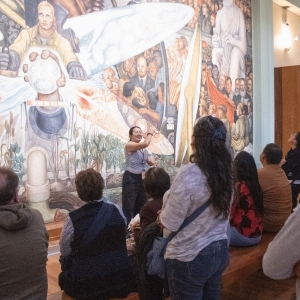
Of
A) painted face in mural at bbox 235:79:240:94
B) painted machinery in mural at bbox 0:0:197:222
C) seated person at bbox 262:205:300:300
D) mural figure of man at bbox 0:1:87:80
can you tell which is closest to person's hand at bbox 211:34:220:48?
painted face in mural at bbox 235:79:240:94

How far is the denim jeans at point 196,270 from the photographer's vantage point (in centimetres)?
222

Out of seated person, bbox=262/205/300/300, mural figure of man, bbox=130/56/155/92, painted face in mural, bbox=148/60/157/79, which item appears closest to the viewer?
seated person, bbox=262/205/300/300

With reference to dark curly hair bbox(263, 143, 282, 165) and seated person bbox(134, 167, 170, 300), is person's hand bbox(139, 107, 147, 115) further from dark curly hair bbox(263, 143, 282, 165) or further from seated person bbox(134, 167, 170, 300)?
seated person bbox(134, 167, 170, 300)

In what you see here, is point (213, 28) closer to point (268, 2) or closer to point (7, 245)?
point (268, 2)

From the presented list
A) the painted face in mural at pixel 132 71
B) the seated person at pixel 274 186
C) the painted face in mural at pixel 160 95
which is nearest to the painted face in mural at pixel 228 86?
the painted face in mural at pixel 160 95

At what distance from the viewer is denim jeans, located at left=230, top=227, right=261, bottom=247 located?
3867mm

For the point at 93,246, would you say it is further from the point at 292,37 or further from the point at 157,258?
the point at 292,37

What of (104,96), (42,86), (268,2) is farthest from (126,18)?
(268,2)

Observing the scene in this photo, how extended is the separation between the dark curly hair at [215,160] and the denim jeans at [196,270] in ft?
0.72

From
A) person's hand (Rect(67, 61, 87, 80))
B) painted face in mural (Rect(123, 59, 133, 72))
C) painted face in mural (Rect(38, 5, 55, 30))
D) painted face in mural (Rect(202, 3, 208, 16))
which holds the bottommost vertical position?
person's hand (Rect(67, 61, 87, 80))

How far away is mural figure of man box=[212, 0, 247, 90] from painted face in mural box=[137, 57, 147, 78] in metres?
2.10

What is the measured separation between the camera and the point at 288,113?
9.89m

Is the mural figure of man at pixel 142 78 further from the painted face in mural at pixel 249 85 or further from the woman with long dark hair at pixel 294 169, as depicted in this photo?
the painted face in mural at pixel 249 85

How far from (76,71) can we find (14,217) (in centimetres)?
388
